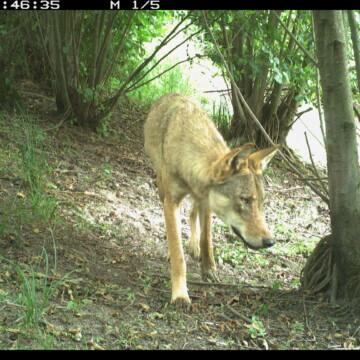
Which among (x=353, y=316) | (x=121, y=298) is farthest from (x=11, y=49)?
(x=353, y=316)

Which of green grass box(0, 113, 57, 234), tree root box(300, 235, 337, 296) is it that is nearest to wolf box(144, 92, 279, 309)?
tree root box(300, 235, 337, 296)

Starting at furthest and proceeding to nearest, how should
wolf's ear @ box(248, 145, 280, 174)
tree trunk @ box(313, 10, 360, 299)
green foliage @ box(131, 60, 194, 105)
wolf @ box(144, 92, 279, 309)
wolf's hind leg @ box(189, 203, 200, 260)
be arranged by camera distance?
green foliage @ box(131, 60, 194, 105) < wolf's hind leg @ box(189, 203, 200, 260) < wolf's ear @ box(248, 145, 280, 174) < wolf @ box(144, 92, 279, 309) < tree trunk @ box(313, 10, 360, 299)

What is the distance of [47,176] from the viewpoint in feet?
22.8

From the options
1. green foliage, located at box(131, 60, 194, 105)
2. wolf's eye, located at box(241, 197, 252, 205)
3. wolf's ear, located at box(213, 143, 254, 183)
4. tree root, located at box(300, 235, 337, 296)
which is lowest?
tree root, located at box(300, 235, 337, 296)

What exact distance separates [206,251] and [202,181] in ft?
3.61

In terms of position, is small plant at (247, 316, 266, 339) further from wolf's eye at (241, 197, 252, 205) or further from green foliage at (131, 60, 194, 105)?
green foliage at (131, 60, 194, 105)

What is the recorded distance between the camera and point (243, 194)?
4.73 m

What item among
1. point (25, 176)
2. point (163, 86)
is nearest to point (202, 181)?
point (25, 176)

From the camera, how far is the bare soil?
3896 mm

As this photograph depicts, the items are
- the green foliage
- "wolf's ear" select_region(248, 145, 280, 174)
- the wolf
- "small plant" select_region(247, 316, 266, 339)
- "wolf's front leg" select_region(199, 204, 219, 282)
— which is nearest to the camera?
"small plant" select_region(247, 316, 266, 339)

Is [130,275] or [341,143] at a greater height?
[341,143]

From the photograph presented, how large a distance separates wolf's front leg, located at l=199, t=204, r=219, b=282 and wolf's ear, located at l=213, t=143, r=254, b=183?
852mm

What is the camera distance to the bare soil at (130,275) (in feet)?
12.8

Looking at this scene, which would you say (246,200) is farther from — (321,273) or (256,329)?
(256,329)
